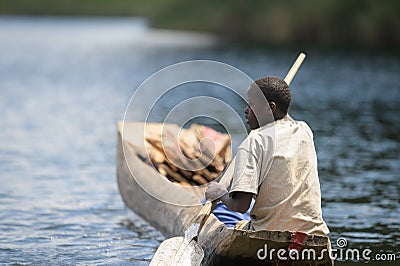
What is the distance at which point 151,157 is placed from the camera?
38.0ft

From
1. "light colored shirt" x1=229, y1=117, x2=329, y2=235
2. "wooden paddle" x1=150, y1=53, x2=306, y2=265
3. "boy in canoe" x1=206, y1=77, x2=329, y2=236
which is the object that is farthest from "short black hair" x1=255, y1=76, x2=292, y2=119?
"wooden paddle" x1=150, y1=53, x2=306, y2=265

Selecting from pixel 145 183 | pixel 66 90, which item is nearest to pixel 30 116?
pixel 66 90

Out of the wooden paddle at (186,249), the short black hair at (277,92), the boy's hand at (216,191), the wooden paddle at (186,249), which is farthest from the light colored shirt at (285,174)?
the wooden paddle at (186,249)

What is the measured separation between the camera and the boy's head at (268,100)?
714cm

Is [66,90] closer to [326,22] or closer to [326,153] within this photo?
[326,153]

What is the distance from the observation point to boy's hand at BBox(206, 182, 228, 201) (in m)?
7.22

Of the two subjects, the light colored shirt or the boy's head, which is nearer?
the light colored shirt

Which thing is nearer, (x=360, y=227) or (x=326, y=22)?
(x=360, y=227)

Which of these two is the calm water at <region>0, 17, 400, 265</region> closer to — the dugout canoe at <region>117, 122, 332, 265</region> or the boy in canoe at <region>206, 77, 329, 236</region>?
the dugout canoe at <region>117, 122, 332, 265</region>

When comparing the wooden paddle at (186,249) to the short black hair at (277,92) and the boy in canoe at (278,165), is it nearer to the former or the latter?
the boy in canoe at (278,165)

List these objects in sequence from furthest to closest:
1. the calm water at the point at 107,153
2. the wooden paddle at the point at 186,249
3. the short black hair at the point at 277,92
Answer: the calm water at the point at 107,153 → the wooden paddle at the point at 186,249 → the short black hair at the point at 277,92

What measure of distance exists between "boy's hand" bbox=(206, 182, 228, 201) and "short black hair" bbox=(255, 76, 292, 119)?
734 mm

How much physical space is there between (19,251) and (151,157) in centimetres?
288

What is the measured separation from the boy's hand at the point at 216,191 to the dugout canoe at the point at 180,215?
0.85 ft
